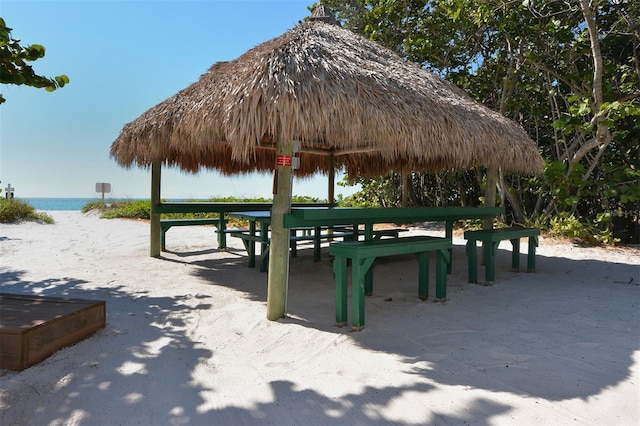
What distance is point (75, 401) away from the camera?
198 centimetres

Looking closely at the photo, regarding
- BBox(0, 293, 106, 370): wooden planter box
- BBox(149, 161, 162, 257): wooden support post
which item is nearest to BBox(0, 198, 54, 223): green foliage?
BBox(149, 161, 162, 257): wooden support post

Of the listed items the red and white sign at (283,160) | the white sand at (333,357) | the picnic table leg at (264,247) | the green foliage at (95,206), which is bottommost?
the white sand at (333,357)

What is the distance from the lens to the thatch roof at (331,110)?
3004 mm

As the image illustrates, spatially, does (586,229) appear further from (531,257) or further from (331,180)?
(331,180)

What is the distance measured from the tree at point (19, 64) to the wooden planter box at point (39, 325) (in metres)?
1.61

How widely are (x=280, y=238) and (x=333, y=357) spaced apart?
111 centimetres

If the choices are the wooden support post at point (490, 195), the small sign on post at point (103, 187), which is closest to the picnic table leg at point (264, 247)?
the wooden support post at point (490, 195)

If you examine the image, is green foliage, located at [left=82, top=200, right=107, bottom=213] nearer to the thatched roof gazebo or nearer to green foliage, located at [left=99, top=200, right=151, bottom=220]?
green foliage, located at [left=99, top=200, right=151, bottom=220]

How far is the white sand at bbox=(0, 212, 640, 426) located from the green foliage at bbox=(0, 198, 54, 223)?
20.6 ft

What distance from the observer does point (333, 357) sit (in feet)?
8.30

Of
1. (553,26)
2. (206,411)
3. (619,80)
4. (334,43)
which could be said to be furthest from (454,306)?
(619,80)

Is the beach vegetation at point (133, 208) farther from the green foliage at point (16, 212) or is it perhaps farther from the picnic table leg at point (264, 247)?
the picnic table leg at point (264, 247)

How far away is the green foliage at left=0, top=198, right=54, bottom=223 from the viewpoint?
9727mm

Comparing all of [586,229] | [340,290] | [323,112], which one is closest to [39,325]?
[340,290]
